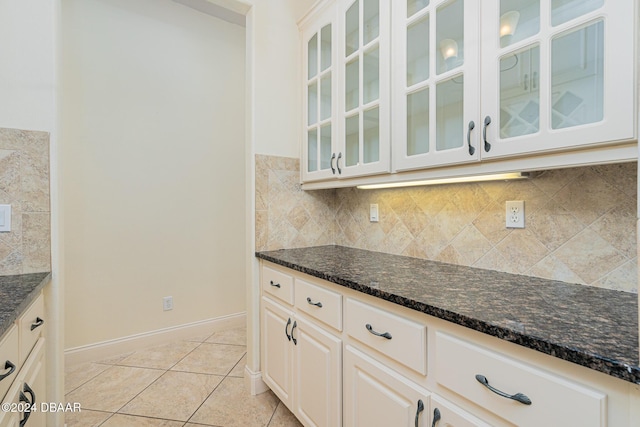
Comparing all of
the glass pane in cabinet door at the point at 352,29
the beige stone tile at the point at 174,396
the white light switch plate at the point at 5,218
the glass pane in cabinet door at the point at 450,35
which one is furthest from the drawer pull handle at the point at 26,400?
the glass pane in cabinet door at the point at 352,29

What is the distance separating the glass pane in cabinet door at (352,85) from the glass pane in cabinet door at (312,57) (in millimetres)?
350

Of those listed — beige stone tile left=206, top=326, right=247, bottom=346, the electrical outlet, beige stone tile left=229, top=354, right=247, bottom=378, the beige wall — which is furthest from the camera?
beige stone tile left=206, top=326, right=247, bottom=346

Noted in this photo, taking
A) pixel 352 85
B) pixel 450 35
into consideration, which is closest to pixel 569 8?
pixel 450 35

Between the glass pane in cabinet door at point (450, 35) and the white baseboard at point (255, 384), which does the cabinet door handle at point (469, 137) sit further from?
the white baseboard at point (255, 384)

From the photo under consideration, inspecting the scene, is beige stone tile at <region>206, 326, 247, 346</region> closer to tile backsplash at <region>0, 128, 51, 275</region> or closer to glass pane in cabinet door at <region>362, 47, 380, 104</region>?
tile backsplash at <region>0, 128, 51, 275</region>

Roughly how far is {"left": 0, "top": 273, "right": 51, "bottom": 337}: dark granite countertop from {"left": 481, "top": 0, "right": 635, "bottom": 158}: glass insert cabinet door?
1.59 metres

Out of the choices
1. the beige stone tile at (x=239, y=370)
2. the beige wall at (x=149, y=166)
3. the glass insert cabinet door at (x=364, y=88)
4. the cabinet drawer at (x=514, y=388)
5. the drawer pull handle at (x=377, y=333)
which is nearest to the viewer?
the cabinet drawer at (x=514, y=388)

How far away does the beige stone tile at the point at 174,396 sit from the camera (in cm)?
177

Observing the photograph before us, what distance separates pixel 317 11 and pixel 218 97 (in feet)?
4.35

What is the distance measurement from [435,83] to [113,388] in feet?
8.48

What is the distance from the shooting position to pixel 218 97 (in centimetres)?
286

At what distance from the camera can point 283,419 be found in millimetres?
1722

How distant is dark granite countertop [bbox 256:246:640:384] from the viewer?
0.64 metres

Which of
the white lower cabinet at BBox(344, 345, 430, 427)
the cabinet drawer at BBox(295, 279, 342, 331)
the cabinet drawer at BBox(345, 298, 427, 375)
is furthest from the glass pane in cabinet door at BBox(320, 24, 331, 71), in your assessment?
the white lower cabinet at BBox(344, 345, 430, 427)
